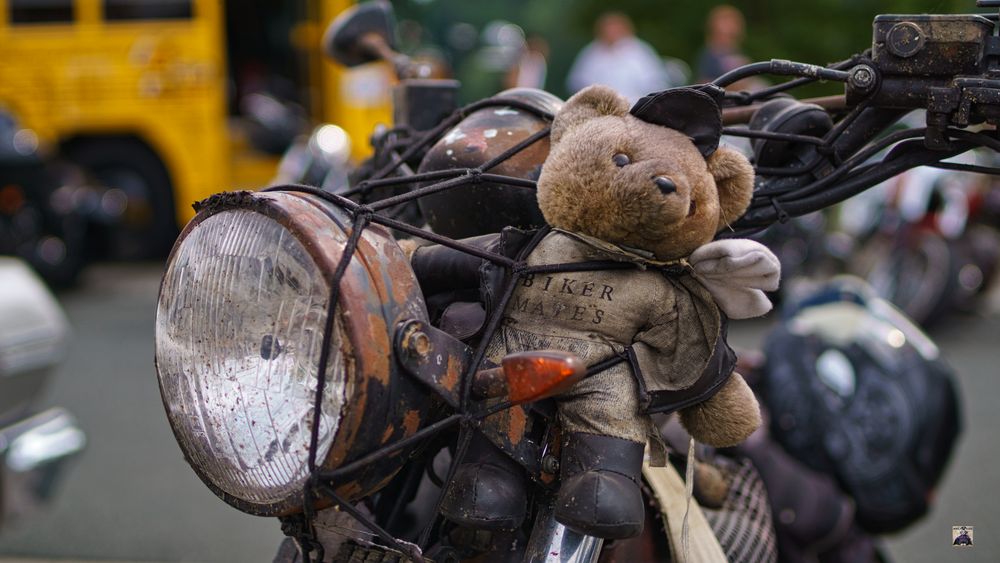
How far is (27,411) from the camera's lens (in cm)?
357

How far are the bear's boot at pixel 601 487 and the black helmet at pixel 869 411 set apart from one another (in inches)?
68.6

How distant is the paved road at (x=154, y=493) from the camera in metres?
3.98

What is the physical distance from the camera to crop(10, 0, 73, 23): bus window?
10.5 metres

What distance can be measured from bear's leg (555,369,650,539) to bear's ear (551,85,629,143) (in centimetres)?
32

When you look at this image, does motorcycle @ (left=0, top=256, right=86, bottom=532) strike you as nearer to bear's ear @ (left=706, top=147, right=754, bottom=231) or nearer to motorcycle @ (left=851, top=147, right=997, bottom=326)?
bear's ear @ (left=706, top=147, right=754, bottom=231)

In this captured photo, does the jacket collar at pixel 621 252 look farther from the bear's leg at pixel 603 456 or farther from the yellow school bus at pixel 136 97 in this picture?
the yellow school bus at pixel 136 97

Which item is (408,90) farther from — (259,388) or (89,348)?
(89,348)

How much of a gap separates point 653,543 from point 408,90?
90 cm

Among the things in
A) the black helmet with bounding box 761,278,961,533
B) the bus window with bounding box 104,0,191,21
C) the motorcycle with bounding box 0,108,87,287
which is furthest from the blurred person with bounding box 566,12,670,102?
the black helmet with bounding box 761,278,961,533

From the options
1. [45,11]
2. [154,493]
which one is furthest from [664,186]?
[45,11]

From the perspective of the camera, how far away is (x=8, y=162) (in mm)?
8938

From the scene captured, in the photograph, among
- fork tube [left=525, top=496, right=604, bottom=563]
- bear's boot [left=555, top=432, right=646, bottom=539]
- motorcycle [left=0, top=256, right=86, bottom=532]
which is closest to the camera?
bear's boot [left=555, top=432, right=646, bottom=539]

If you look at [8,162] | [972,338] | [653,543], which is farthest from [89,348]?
[653,543]

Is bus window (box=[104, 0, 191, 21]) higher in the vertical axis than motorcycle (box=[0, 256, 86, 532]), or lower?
higher
